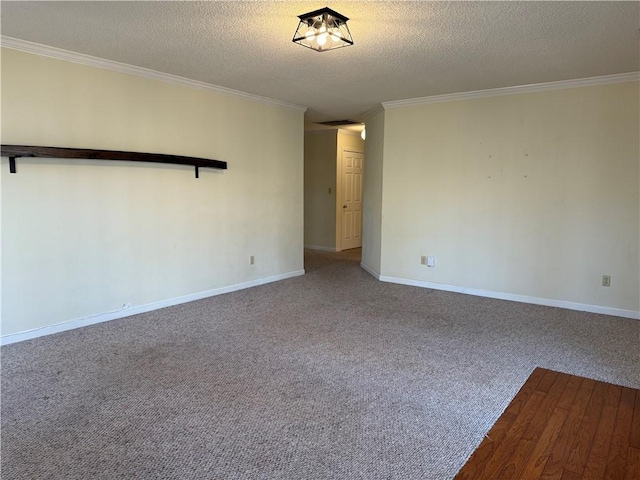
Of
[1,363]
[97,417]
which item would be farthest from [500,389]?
[1,363]

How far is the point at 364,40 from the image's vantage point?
→ 3.10 metres

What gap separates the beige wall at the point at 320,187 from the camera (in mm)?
7875

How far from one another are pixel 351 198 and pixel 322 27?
18.6 ft

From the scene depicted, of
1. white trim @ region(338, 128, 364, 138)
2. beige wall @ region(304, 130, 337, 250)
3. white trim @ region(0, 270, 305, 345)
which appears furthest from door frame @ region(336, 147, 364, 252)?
white trim @ region(0, 270, 305, 345)

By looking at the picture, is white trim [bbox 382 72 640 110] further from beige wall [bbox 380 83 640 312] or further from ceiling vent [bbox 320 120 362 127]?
ceiling vent [bbox 320 120 362 127]

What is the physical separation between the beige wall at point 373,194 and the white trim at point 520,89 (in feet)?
1.49

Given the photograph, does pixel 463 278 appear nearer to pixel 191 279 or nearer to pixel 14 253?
pixel 191 279

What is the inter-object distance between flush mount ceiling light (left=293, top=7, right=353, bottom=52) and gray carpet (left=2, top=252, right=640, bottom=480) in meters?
2.21

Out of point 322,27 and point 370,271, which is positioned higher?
point 322,27

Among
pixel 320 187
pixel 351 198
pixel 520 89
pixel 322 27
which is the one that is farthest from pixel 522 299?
pixel 320 187

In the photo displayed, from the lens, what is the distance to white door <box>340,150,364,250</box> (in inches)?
318

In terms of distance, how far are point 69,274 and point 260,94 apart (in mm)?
2803

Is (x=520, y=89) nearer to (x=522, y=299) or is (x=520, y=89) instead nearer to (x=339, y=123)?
(x=522, y=299)

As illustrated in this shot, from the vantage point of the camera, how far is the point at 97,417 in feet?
7.57
